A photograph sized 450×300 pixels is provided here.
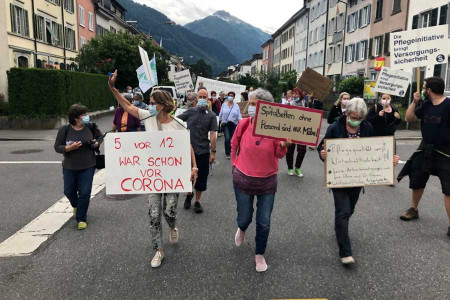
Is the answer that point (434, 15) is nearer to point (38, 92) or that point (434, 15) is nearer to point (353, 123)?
point (38, 92)

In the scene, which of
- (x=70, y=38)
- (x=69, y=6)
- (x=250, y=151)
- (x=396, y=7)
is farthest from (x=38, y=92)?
(x=396, y=7)

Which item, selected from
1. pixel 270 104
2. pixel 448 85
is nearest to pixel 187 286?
pixel 270 104

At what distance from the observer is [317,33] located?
160 ft

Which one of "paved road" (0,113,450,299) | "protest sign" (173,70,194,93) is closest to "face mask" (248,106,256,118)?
"paved road" (0,113,450,299)

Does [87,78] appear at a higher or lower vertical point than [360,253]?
higher

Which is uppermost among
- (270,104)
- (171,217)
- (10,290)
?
(270,104)

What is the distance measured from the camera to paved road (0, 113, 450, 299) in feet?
11.3

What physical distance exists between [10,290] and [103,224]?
179cm

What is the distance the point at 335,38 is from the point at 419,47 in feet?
120

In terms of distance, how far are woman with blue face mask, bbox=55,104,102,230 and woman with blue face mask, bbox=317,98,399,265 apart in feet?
9.68

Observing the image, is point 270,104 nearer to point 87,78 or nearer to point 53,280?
point 53,280

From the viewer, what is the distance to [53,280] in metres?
3.61

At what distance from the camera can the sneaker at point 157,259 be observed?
3.89m

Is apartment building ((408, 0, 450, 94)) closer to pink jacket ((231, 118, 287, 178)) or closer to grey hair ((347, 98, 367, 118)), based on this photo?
grey hair ((347, 98, 367, 118))
